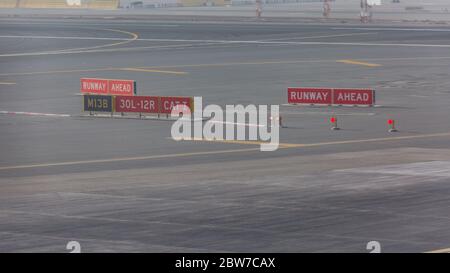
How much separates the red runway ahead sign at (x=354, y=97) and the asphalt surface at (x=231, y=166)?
0.81 meters

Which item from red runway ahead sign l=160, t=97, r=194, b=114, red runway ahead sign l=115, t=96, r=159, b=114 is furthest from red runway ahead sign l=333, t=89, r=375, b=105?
red runway ahead sign l=115, t=96, r=159, b=114

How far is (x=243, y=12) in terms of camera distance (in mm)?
172250

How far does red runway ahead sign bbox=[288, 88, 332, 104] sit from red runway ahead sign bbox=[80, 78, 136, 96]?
9.21 meters

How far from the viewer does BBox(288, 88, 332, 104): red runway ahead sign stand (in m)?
66.8

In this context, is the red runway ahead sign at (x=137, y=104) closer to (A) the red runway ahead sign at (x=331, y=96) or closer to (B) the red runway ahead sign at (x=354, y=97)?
(A) the red runway ahead sign at (x=331, y=96)

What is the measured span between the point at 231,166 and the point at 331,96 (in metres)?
24.6

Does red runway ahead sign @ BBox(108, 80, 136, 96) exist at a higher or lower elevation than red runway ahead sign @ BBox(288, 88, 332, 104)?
higher

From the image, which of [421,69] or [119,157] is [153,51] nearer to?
[421,69]

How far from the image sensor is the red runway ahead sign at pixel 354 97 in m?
65.4

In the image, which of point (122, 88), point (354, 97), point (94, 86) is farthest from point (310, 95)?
point (94, 86)

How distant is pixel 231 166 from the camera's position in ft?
141

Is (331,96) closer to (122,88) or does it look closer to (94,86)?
(122,88)

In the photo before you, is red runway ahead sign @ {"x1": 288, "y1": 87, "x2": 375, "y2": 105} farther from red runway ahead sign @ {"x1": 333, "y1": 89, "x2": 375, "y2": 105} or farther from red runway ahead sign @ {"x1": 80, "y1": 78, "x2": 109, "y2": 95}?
red runway ahead sign @ {"x1": 80, "y1": 78, "x2": 109, "y2": 95}
